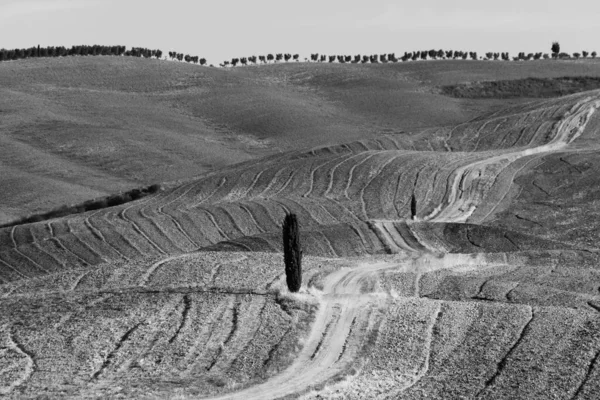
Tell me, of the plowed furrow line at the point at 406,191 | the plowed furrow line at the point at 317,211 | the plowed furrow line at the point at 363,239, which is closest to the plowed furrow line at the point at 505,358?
→ the plowed furrow line at the point at 363,239

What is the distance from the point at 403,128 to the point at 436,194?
119 ft

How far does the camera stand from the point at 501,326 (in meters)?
26.9

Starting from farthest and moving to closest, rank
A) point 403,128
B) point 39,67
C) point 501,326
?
point 39,67
point 403,128
point 501,326

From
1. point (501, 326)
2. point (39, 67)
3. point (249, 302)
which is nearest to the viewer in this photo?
point (501, 326)

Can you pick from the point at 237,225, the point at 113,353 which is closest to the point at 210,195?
the point at 237,225

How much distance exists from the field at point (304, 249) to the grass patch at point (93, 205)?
4.89 ft

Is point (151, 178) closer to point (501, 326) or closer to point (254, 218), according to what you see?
point (254, 218)

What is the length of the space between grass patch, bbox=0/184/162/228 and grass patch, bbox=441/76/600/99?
49.4m

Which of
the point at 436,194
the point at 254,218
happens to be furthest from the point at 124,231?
the point at 436,194

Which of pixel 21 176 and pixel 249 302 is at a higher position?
pixel 249 302

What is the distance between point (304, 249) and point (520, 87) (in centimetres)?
6854

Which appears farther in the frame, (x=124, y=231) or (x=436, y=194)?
(x=436, y=194)

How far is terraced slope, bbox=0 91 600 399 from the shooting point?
78.4 feet

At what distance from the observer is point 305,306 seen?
2864 centimetres
